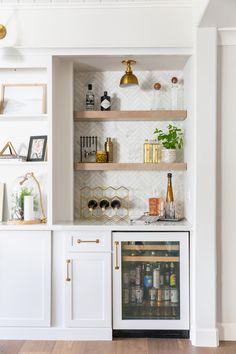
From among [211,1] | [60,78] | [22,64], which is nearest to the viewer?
[211,1]

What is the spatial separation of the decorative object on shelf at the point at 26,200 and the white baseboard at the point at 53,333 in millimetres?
833

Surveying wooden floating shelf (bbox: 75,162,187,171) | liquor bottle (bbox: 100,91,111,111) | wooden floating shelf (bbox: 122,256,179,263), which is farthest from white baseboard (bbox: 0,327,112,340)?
liquor bottle (bbox: 100,91,111,111)

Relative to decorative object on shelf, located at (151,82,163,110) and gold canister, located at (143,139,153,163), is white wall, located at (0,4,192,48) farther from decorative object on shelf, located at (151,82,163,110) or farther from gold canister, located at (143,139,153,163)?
gold canister, located at (143,139,153,163)

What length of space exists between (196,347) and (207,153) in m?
1.44

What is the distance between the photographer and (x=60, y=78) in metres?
3.74

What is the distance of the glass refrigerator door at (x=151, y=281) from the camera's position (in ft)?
11.3

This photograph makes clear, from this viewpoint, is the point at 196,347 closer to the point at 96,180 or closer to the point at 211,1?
the point at 96,180

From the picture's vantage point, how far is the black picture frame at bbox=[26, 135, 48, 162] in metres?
3.71

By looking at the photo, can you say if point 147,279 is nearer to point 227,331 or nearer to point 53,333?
point 227,331

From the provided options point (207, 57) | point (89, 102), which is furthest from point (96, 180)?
point (207, 57)

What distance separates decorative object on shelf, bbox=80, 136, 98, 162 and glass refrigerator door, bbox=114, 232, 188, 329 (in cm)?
86

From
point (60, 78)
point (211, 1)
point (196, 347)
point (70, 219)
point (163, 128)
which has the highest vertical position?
point (211, 1)

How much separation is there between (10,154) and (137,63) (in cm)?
131

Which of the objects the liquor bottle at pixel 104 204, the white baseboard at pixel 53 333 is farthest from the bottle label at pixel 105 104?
the white baseboard at pixel 53 333
